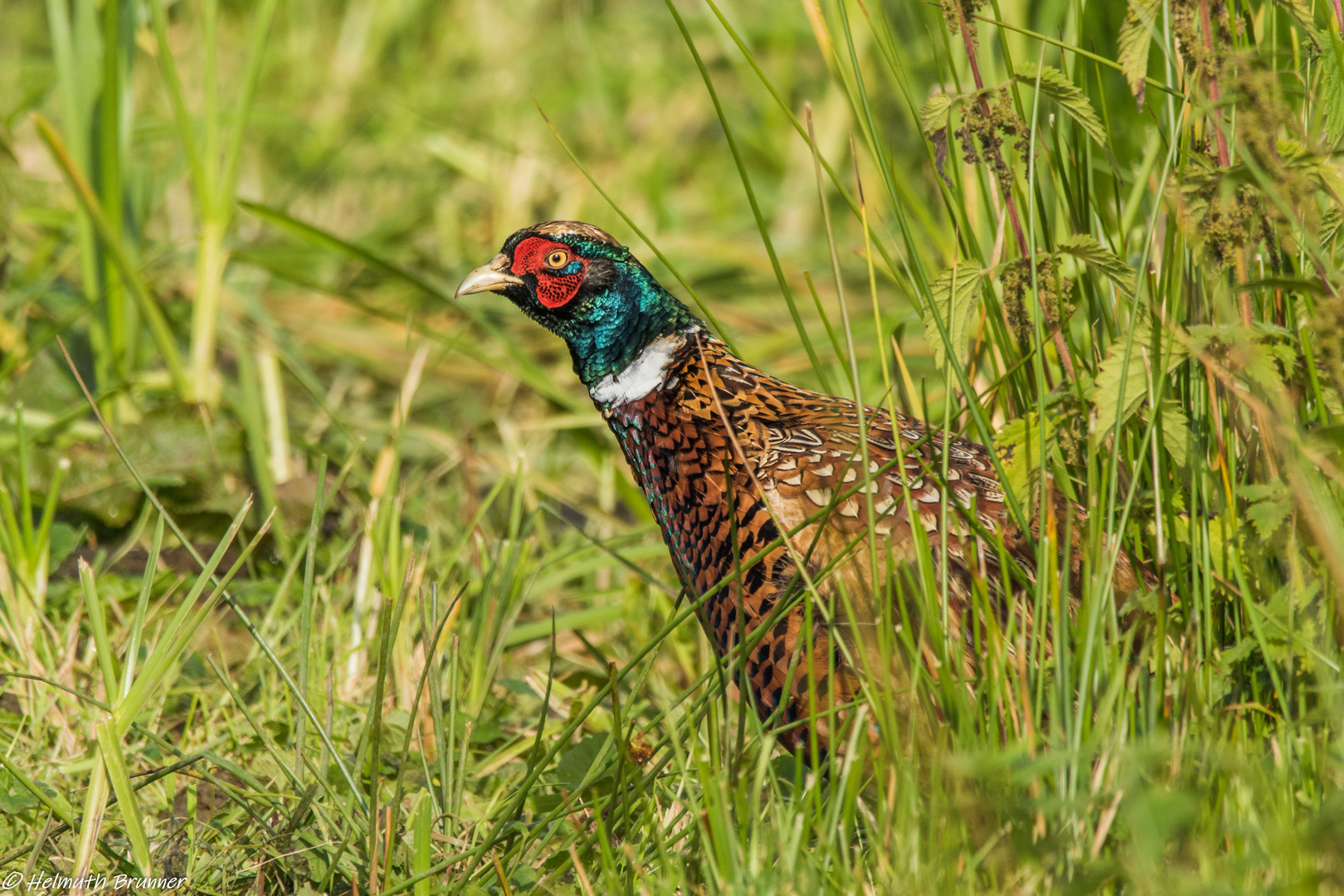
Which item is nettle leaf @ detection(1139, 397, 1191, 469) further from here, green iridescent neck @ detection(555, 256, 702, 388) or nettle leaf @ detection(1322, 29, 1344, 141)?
green iridescent neck @ detection(555, 256, 702, 388)

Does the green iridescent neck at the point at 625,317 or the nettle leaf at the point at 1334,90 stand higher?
the nettle leaf at the point at 1334,90

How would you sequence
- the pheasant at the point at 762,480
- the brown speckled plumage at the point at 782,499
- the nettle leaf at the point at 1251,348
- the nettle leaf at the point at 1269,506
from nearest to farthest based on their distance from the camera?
the nettle leaf at the point at 1251,348
the nettle leaf at the point at 1269,506
the pheasant at the point at 762,480
the brown speckled plumage at the point at 782,499

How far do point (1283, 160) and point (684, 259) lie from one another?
11.6ft

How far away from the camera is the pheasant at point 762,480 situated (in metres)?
1.96

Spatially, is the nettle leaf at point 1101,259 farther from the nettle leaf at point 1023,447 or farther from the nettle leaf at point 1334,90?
the nettle leaf at point 1334,90

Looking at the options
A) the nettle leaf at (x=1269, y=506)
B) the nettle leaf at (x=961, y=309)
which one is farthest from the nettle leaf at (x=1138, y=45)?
the nettle leaf at (x=1269, y=506)

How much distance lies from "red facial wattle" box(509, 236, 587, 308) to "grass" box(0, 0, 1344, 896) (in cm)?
40

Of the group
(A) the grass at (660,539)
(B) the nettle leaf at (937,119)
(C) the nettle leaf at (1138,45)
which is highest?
(C) the nettle leaf at (1138,45)

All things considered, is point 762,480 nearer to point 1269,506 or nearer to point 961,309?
point 961,309

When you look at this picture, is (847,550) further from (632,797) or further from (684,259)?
(684,259)

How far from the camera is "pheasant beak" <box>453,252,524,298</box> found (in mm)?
2637

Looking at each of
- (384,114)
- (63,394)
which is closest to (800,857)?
(63,394)

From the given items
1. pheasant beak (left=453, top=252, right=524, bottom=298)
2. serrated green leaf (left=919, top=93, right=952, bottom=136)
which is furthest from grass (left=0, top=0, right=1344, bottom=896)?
pheasant beak (left=453, top=252, right=524, bottom=298)

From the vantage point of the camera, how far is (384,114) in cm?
611
